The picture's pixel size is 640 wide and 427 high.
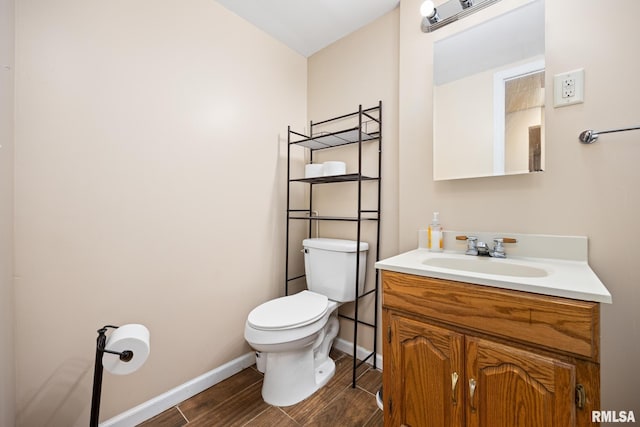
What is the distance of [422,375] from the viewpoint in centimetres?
102

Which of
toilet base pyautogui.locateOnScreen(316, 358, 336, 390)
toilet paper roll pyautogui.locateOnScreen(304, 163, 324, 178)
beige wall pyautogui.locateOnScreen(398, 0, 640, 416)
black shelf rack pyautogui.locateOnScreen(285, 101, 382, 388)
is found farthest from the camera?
toilet paper roll pyautogui.locateOnScreen(304, 163, 324, 178)

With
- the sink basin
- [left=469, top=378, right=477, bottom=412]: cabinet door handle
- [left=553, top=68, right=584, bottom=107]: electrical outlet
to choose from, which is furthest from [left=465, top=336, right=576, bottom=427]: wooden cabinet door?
[left=553, top=68, right=584, bottom=107]: electrical outlet

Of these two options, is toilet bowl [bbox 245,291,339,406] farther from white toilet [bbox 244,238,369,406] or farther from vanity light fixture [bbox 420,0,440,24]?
vanity light fixture [bbox 420,0,440,24]

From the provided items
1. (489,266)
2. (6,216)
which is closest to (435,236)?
(489,266)

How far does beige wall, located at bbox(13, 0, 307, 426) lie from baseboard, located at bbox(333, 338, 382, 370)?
2.07 ft

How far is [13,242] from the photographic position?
3.27 ft

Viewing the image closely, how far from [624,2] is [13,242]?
249cm

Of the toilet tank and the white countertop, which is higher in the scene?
the white countertop

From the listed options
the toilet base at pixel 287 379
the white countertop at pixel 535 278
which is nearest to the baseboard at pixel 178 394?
the toilet base at pixel 287 379

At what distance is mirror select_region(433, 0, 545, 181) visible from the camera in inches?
46.1

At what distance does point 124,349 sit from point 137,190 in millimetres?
717

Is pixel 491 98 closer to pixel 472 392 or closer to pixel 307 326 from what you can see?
pixel 472 392

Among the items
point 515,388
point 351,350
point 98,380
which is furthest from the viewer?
point 351,350
